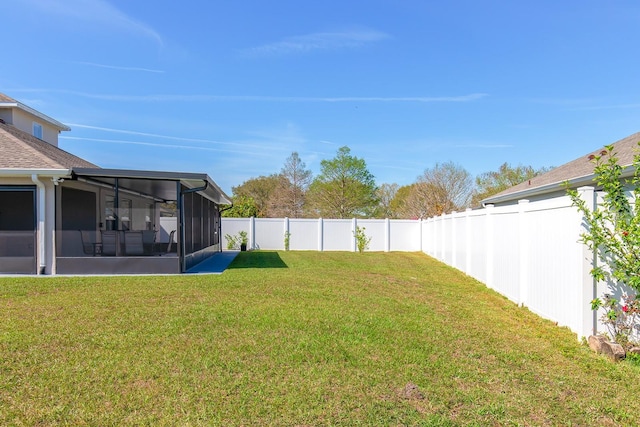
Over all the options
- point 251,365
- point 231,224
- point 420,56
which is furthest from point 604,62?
point 231,224

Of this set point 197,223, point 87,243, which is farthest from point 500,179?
point 87,243

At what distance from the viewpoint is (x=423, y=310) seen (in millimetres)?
6035

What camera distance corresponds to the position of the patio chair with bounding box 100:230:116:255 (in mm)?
10008

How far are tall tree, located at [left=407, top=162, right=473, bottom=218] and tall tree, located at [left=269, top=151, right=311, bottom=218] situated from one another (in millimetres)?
10012

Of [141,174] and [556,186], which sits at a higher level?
[141,174]

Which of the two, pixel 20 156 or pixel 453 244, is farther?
pixel 453 244

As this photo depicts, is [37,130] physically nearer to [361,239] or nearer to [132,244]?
[132,244]

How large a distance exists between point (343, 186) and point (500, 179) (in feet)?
39.4

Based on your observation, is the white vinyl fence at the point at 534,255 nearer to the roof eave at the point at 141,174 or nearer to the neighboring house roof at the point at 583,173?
the neighboring house roof at the point at 583,173

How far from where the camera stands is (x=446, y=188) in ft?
97.6

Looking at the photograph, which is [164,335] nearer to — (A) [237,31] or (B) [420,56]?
(A) [237,31]

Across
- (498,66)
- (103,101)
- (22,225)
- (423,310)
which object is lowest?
(423,310)

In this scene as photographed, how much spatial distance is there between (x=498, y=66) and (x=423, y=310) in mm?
12704

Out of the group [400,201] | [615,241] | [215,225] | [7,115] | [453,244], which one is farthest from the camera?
[400,201]
